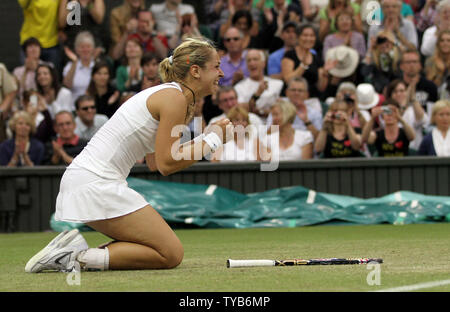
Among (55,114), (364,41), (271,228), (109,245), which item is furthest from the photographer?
(364,41)

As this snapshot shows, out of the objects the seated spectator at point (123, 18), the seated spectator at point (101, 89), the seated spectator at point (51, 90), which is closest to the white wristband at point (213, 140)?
the seated spectator at point (101, 89)

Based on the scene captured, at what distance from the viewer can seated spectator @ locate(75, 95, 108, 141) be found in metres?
12.2

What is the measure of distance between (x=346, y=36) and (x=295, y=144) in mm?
2435

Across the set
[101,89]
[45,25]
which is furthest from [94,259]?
[45,25]

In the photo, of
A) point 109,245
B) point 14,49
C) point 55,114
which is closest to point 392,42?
point 55,114

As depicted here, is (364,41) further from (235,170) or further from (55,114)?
(55,114)

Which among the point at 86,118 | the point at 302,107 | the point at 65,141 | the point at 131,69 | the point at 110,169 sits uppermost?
the point at 131,69

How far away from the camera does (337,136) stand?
11.7 metres

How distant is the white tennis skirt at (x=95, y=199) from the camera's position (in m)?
5.62

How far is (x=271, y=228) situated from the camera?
35.1 feet

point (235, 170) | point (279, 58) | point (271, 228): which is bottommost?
point (271, 228)

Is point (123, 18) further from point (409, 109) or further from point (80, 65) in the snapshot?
point (409, 109)
